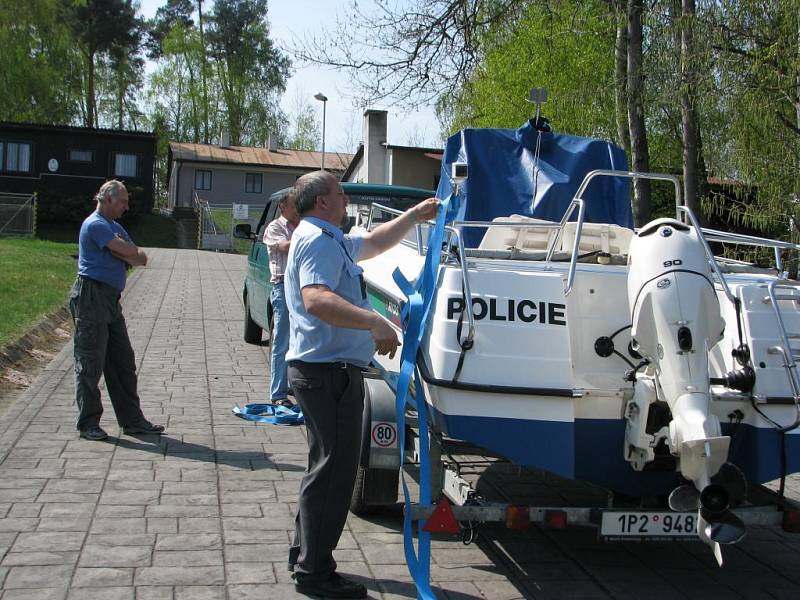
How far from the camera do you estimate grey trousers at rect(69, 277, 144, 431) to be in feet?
23.1

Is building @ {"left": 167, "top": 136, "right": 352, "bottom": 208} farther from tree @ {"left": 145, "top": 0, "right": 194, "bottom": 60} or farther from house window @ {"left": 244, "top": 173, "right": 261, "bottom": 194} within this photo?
tree @ {"left": 145, "top": 0, "right": 194, "bottom": 60}

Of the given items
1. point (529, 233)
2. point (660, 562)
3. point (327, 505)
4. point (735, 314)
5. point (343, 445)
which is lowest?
point (660, 562)

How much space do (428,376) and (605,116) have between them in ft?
55.4

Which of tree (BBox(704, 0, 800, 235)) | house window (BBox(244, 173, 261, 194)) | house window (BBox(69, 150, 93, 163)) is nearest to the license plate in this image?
tree (BBox(704, 0, 800, 235))

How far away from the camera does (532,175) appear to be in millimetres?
8086

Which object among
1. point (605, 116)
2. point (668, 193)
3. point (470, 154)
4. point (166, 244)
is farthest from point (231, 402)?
point (166, 244)

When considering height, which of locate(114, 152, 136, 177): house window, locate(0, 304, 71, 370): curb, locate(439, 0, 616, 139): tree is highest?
locate(114, 152, 136, 177): house window

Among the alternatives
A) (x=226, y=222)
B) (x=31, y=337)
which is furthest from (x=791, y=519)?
(x=226, y=222)

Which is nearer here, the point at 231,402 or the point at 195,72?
the point at 231,402

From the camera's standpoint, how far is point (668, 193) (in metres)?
31.3

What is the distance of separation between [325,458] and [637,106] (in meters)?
10.7

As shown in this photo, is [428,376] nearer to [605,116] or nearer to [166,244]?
[605,116]

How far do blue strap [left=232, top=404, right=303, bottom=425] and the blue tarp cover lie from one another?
2.24m

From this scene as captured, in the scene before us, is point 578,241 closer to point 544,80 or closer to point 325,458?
point 325,458
